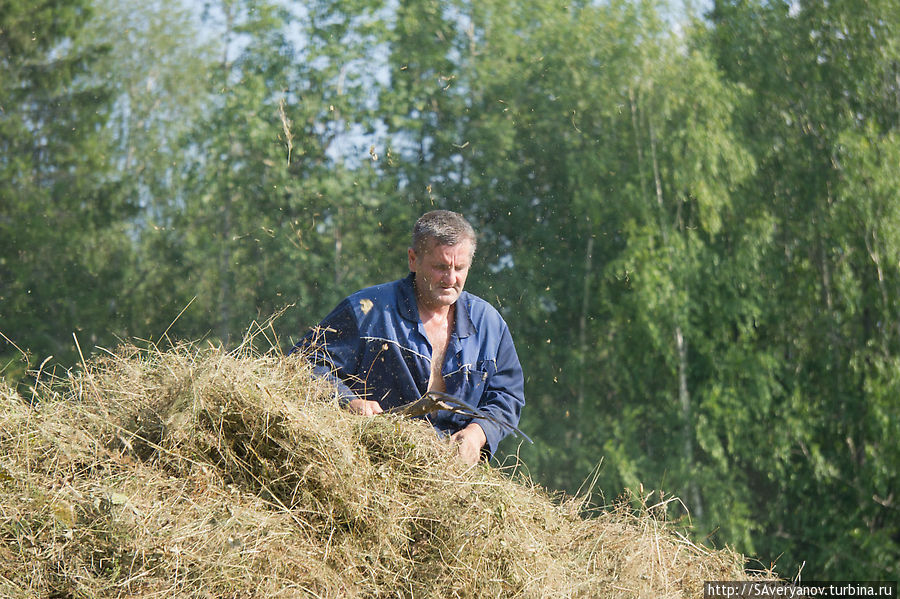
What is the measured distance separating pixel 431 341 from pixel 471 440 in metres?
0.56

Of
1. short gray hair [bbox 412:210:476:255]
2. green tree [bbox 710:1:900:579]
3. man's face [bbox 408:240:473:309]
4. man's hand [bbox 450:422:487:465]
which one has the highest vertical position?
short gray hair [bbox 412:210:476:255]

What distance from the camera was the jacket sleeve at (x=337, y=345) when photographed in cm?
297

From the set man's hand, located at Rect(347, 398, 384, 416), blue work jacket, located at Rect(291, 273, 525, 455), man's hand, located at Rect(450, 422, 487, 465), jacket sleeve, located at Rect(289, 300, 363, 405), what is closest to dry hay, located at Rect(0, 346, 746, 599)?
man's hand, located at Rect(347, 398, 384, 416)

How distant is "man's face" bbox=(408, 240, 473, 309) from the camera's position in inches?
127

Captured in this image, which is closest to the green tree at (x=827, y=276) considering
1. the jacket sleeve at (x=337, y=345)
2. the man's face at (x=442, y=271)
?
the man's face at (x=442, y=271)

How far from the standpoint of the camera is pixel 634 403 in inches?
352

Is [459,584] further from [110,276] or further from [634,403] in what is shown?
[110,276]

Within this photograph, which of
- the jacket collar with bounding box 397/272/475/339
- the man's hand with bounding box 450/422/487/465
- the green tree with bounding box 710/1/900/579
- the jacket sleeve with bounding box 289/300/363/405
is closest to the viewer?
the man's hand with bounding box 450/422/487/465

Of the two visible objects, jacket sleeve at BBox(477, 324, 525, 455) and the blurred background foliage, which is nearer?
jacket sleeve at BBox(477, 324, 525, 455)

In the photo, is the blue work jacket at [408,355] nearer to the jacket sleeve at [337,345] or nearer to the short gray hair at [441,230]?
the jacket sleeve at [337,345]

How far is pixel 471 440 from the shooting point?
9.48 feet

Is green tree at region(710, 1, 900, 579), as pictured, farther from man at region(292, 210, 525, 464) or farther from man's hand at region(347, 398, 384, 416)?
man's hand at region(347, 398, 384, 416)

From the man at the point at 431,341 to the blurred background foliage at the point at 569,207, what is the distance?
204 inches

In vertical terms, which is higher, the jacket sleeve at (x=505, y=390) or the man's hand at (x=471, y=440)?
the man's hand at (x=471, y=440)
